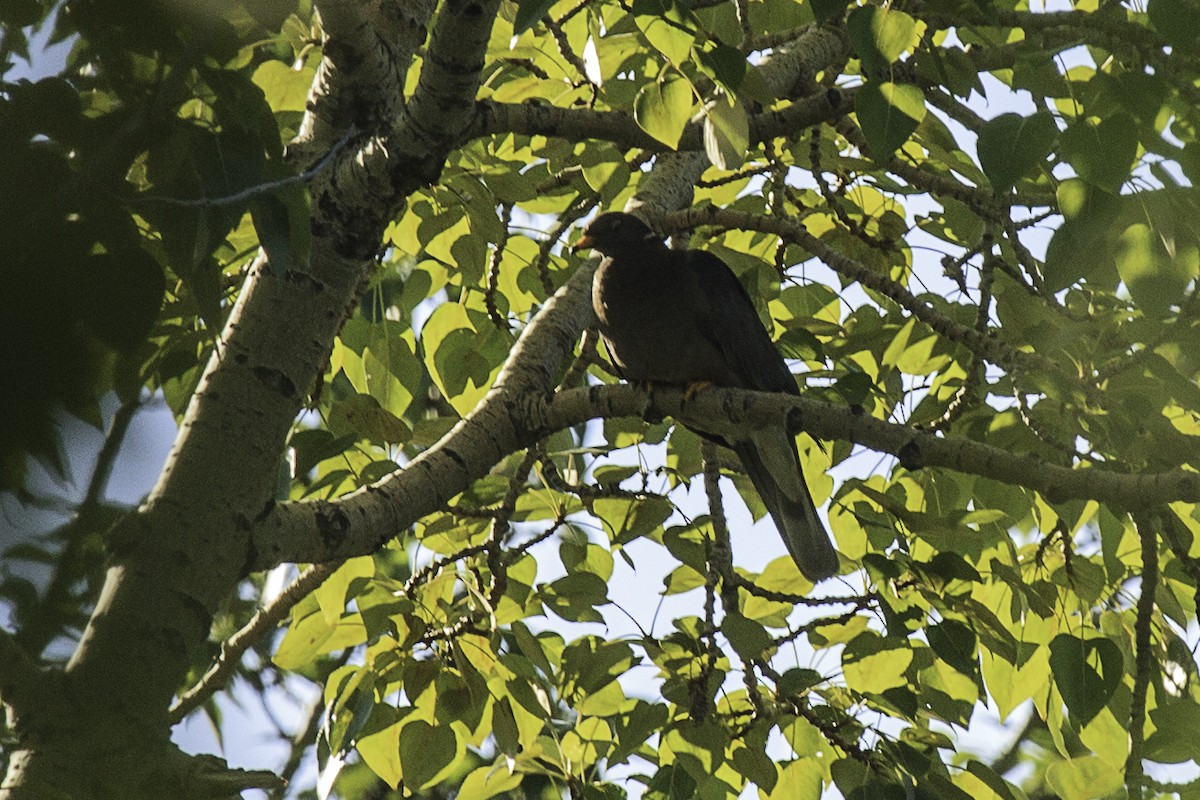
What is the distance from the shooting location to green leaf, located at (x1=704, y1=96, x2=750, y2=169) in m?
2.54

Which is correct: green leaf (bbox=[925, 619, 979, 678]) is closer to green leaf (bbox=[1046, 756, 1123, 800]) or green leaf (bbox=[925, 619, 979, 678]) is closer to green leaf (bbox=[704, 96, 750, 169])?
green leaf (bbox=[1046, 756, 1123, 800])

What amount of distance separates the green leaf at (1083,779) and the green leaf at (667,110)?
6.44 feet

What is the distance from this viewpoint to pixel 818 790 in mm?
3146

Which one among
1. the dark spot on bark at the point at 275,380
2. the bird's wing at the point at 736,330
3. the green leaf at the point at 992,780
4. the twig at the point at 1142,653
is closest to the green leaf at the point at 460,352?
the bird's wing at the point at 736,330

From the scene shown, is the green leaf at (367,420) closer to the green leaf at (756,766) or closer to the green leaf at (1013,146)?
the green leaf at (756,766)

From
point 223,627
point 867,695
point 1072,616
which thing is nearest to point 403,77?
point 223,627

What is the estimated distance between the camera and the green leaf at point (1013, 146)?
7.87 ft

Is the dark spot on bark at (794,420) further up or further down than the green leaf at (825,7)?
further down

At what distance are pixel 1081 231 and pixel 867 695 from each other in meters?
1.39

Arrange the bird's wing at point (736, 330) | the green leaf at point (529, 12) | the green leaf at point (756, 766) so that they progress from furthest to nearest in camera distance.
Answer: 1. the bird's wing at point (736, 330)
2. the green leaf at point (756, 766)
3. the green leaf at point (529, 12)

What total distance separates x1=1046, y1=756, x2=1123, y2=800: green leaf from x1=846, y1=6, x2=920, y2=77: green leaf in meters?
1.92

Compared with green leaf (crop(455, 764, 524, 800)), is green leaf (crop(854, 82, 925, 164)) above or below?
above

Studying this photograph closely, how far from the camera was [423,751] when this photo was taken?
9.96 feet

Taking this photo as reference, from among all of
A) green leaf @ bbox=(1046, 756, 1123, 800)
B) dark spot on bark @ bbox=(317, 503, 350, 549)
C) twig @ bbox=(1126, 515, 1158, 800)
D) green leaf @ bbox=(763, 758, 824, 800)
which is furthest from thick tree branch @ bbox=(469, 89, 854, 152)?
green leaf @ bbox=(1046, 756, 1123, 800)
